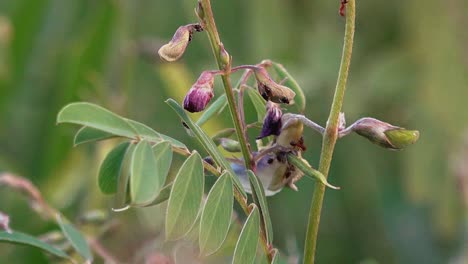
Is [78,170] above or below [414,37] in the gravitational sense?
below

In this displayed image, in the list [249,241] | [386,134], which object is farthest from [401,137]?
[249,241]

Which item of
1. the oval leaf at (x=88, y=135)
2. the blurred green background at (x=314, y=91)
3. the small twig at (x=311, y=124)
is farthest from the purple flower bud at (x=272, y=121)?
the blurred green background at (x=314, y=91)

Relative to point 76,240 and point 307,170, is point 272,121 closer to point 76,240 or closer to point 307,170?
point 307,170

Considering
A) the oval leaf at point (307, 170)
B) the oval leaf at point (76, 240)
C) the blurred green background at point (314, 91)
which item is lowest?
the blurred green background at point (314, 91)

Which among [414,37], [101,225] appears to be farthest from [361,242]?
[101,225]

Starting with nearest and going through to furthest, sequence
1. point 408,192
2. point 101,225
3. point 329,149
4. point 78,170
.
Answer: point 329,149
point 101,225
point 78,170
point 408,192

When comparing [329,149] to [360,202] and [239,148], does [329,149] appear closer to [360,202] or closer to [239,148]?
[239,148]

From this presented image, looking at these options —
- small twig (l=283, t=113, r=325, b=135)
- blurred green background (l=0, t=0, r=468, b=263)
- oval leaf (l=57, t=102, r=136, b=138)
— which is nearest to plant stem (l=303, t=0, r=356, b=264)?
small twig (l=283, t=113, r=325, b=135)

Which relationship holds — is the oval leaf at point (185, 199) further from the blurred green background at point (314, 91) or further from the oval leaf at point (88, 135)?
the blurred green background at point (314, 91)
